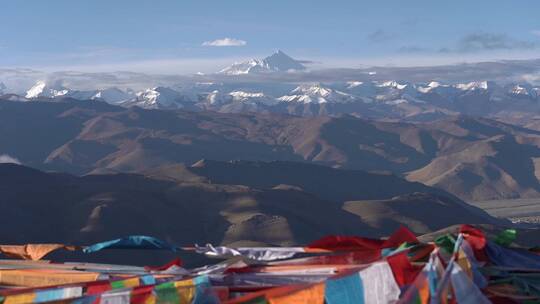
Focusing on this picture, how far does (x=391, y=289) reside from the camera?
6.18m

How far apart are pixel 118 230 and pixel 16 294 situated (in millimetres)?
76752

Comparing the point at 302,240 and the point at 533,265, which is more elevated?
the point at 533,265

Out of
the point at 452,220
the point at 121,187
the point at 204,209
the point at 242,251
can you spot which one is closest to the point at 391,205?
the point at 452,220

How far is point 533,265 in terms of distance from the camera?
7.63 metres

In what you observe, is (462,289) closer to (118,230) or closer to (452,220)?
(118,230)

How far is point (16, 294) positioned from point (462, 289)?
12.3 feet

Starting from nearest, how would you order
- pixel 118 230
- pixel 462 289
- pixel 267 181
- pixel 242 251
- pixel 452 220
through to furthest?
pixel 462 289 < pixel 242 251 < pixel 118 230 < pixel 452 220 < pixel 267 181

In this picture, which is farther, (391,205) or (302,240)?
(391,205)

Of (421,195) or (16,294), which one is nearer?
(16,294)

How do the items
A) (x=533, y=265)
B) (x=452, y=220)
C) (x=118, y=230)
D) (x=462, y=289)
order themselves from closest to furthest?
(x=462, y=289) < (x=533, y=265) < (x=118, y=230) < (x=452, y=220)

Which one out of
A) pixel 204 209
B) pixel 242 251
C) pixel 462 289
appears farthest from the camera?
pixel 204 209

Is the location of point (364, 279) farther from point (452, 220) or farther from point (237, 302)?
point (452, 220)

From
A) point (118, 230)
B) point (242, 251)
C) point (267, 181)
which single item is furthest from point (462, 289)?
point (267, 181)

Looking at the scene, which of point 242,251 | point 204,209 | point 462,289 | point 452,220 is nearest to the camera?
point 462,289
